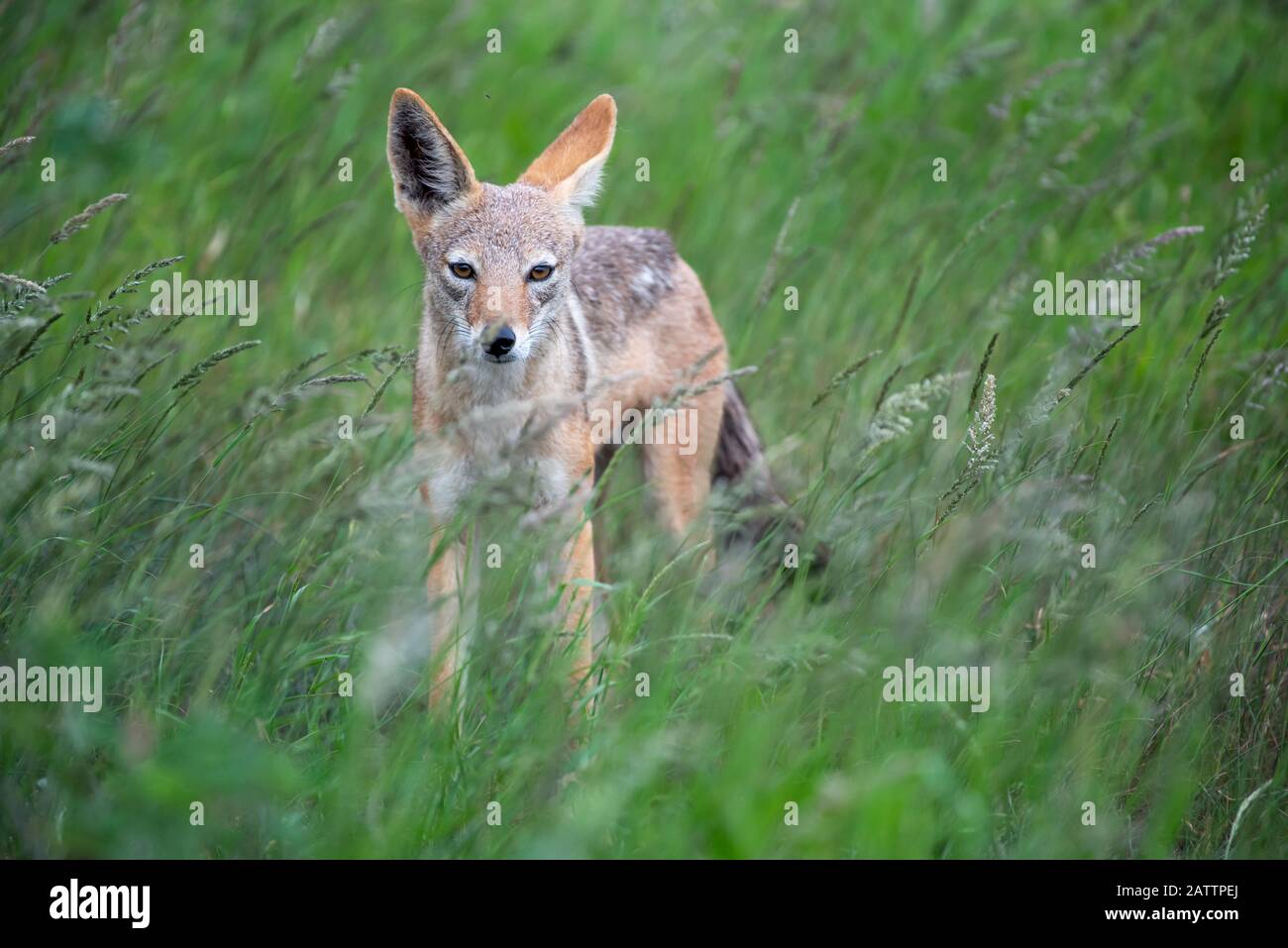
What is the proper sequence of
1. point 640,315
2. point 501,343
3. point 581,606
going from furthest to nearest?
point 640,315 → point 581,606 → point 501,343

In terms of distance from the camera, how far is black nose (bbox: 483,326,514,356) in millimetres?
3873

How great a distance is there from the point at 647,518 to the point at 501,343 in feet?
5.48

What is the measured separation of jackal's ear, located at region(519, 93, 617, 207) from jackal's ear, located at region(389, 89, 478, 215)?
0.34m

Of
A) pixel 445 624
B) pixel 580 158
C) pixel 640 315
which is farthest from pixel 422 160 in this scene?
pixel 445 624

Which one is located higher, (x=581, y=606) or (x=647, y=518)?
(x=647, y=518)

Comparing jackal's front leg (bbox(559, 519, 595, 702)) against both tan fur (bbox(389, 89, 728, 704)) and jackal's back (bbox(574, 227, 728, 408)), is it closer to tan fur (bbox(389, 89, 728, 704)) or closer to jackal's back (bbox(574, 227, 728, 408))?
tan fur (bbox(389, 89, 728, 704))

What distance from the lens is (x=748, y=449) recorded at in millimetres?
5562

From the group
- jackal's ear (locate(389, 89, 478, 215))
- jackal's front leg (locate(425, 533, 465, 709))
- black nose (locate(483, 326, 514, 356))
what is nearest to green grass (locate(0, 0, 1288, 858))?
jackal's front leg (locate(425, 533, 465, 709))

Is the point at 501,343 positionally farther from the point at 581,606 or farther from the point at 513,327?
the point at 581,606

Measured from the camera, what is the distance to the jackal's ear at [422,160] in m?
4.18

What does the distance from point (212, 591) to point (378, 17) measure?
5.04 meters

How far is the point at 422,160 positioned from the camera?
172 inches

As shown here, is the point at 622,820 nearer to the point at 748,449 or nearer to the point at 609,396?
the point at 609,396

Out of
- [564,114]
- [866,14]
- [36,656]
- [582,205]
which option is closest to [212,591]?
[36,656]
